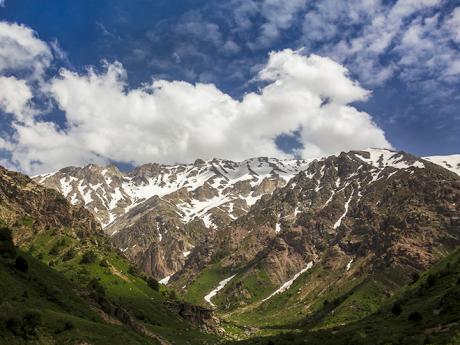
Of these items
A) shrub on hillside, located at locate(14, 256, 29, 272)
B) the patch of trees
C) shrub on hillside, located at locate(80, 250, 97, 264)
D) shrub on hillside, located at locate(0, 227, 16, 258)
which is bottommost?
the patch of trees

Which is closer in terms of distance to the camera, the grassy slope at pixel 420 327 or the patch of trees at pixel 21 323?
the patch of trees at pixel 21 323

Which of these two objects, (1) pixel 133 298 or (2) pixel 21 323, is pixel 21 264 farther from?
(1) pixel 133 298

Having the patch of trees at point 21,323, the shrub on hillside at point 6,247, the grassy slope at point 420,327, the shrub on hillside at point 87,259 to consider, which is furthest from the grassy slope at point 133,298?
the patch of trees at point 21,323

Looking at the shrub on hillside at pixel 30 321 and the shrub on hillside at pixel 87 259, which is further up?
the shrub on hillside at pixel 87 259

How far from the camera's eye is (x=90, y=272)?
18562 cm

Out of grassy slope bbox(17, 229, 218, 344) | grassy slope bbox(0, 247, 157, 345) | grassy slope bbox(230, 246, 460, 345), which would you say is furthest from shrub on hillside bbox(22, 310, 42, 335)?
grassy slope bbox(17, 229, 218, 344)

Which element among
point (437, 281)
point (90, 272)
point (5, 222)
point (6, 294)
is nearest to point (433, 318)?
point (437, 281)

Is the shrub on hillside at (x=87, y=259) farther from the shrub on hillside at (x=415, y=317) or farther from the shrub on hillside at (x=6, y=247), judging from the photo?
the shrub on hillside at (x=415, y=317)

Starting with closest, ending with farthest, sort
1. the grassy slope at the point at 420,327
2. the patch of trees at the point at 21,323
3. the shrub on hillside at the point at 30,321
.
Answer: the patch of trees at the point at 21,323 → the grassy slope at the point at 420,327 → the shrub on hillside at the point at 30,321

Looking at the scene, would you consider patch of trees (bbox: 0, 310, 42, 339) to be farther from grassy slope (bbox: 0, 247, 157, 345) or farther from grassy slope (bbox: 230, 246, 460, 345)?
grassy slope (bbox: 230, 246, 460, 345)

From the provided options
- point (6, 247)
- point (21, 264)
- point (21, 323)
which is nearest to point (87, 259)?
point (6, 247)

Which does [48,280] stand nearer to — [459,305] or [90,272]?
[90,272]

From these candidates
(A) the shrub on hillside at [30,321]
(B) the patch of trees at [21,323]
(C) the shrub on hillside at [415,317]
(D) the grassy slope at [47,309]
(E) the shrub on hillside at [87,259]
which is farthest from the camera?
(E) the shrub on hillside at [87,259]

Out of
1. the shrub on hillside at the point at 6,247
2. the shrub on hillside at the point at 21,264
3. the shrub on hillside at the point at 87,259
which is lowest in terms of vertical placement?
the shrub on hillside at the point at 21,264
